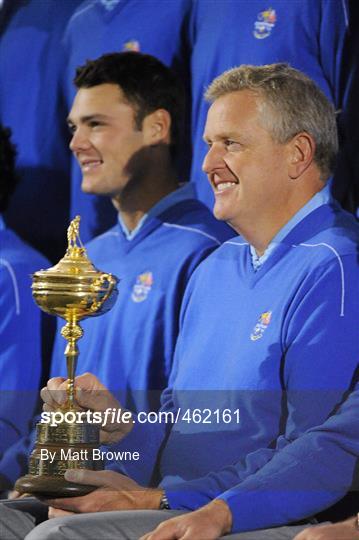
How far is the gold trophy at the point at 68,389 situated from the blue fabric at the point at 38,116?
1.46 feet

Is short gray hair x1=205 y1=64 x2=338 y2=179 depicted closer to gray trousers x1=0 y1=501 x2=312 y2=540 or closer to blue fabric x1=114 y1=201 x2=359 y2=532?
blue fabric x1=114 y1=201 x2=359 y2=532

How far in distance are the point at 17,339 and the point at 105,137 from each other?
72cm

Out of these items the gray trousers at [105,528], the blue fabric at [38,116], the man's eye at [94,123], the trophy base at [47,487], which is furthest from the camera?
the blue fabric at [38,116]

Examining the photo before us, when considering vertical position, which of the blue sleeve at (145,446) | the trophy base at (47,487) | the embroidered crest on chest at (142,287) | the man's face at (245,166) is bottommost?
the trophy base at (47,487)

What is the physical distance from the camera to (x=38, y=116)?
Answer: 3766 millimetres

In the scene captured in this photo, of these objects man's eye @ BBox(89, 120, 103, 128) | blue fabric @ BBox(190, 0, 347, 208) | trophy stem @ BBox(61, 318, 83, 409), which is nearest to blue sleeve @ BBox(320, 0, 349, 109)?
blue fabric @ BBox(190, 0, 347, 208)

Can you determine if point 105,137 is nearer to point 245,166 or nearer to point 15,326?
point 245,166

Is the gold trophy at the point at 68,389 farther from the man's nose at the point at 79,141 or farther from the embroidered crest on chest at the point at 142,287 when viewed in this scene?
the man's nose at the point at 79,141

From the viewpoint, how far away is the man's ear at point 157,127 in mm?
3551

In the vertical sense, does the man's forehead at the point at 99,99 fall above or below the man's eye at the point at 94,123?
above

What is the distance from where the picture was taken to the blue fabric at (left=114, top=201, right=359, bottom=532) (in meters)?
3.13

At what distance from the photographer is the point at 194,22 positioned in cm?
353

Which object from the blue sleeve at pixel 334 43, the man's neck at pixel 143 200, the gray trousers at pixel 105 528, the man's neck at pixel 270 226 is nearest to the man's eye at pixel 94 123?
the man's neck at pixel 143 200

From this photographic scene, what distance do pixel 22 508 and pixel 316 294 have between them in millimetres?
1045
